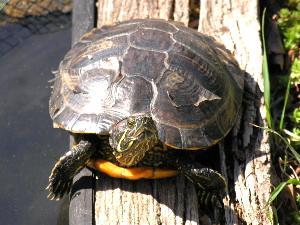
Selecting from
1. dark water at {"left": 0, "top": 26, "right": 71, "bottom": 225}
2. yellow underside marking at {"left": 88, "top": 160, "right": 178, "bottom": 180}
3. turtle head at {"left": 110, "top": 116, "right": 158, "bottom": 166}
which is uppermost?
turtle head at {"left": 110, "top": 116, "right": 158, "bottom": 166}

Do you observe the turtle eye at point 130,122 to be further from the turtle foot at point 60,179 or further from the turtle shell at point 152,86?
the turtle foot at point 60,179

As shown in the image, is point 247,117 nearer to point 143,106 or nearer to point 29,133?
point 143,106

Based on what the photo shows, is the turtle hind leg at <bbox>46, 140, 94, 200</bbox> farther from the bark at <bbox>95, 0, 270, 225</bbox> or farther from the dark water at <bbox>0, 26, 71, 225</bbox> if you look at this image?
the dark water at <bbox>0, 26, 71, 225</bbox>

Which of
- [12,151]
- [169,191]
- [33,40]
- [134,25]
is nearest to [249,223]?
[169,191]

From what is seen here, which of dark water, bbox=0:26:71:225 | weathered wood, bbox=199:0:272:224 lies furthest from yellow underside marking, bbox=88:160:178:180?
dark water, bbox=0:26:71:225

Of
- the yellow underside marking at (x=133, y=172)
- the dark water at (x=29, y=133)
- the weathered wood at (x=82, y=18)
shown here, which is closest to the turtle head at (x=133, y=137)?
the yellow underside marking at (x=133, y=172)

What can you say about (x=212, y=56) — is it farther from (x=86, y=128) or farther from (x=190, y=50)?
(x=86, y=128)
